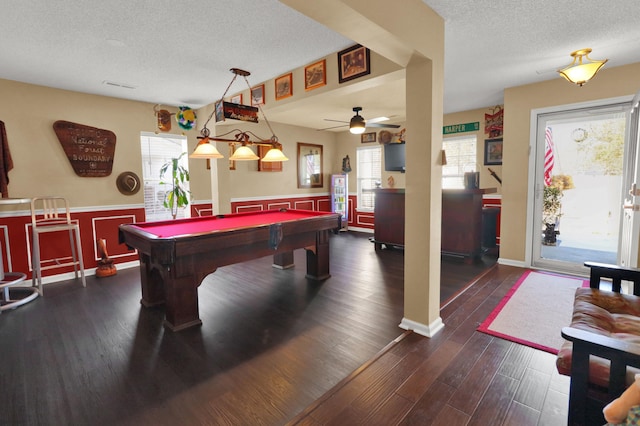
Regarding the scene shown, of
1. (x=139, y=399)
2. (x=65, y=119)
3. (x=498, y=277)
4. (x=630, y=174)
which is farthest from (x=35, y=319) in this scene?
(x=630, y=174)

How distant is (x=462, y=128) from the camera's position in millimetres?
5656

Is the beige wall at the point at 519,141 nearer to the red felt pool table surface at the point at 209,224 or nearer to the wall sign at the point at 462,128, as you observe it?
the wall sign at the point at 462,128

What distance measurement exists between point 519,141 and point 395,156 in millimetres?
2409

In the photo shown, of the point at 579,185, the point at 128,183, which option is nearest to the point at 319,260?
the point at 128,183

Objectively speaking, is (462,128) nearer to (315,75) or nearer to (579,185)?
(579,185)

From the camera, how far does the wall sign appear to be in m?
5.48

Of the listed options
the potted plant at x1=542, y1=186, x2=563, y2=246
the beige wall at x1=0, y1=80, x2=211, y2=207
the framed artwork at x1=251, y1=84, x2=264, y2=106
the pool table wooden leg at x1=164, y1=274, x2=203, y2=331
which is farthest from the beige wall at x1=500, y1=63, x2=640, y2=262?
the beige wall at x1=0, y1=80, x2=211, y2=207

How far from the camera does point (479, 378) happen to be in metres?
1.95

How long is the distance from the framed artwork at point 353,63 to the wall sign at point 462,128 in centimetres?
350

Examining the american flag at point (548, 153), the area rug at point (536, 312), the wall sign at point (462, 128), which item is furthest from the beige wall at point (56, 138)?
the american flag at point (548, 153)

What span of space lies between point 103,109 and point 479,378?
5.43 meters

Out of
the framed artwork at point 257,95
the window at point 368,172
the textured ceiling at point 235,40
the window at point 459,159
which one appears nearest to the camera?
the textured ceiling at point 235,40

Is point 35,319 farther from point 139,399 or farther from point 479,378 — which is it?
point 479,378

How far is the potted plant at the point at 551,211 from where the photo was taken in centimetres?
425
